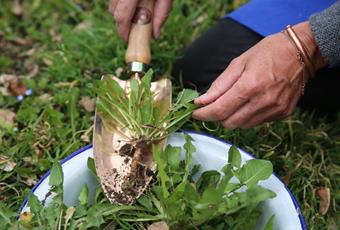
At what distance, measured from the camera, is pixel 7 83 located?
1592 mm

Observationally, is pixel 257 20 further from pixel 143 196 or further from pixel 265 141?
pixel 143 196

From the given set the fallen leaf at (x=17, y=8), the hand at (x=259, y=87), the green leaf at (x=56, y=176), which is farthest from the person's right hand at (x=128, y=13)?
the fallen leaf at (x=17, y=8)

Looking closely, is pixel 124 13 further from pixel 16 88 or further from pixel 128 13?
pixel 16 88

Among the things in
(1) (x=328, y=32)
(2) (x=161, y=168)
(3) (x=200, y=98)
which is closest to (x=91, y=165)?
(2) (x=161, y=168)

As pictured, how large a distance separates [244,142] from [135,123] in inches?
16.1

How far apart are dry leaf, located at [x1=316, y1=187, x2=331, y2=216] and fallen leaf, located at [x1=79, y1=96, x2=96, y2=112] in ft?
2.23

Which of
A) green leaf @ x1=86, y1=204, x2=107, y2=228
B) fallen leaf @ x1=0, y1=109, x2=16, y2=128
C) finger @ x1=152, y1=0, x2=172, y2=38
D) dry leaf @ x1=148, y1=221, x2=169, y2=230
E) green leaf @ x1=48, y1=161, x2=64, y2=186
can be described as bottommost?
dry leaf @ x1=148, y1=221, x2=169, y2=230

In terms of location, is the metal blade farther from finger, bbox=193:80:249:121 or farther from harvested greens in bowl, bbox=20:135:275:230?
finger, bbox=193:80:249:121

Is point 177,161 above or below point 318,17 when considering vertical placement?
below

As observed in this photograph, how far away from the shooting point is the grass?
135 cm

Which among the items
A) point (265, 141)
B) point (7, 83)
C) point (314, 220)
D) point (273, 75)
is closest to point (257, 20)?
point (265, 141)

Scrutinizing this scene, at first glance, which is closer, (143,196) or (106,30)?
(143,196)

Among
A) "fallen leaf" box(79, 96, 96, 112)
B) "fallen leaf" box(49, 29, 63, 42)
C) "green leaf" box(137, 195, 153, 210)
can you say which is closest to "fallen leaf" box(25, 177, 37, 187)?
"fallen leaf" box(79, 96, 96, 112)

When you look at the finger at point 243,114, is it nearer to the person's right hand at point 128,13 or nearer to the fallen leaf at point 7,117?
the person's right hand at point 128,13
